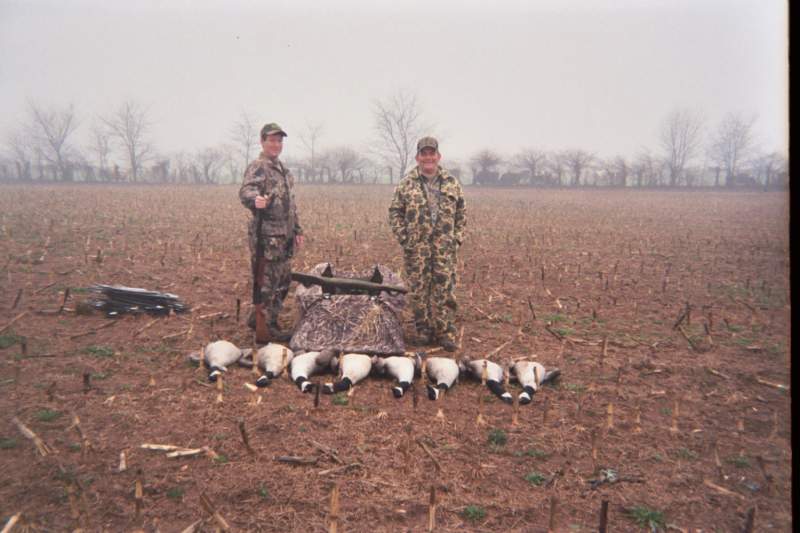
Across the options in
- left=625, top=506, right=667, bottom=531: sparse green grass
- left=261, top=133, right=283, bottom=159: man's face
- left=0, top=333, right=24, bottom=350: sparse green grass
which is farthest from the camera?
left=261, top=133, right=283, bottom=159: man's face

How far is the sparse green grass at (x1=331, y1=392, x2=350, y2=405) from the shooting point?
5.51 m

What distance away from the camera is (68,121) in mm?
83375

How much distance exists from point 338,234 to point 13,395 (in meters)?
13.2

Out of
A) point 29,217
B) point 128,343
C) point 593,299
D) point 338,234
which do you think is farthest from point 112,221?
point 593,299

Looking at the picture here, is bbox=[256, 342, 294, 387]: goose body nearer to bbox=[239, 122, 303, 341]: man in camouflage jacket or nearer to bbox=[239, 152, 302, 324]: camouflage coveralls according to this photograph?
bbox=[239, 122, 303, 341]: man in camouflage jacket

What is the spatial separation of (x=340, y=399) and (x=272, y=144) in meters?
3.52

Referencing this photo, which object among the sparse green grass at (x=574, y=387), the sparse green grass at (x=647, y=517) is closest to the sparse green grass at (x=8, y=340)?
the sparse green grass at (x=574, y=387)

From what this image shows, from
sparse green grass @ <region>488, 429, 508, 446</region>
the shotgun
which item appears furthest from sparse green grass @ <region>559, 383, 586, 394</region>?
the shotgun

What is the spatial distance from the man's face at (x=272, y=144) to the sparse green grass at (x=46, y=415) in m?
3.87

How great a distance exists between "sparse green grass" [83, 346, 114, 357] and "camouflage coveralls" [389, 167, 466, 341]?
3.89 m

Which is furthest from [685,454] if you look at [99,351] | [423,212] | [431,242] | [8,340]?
[8,340]

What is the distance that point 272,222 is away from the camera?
23.7 ft

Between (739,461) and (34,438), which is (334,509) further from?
(739,461)

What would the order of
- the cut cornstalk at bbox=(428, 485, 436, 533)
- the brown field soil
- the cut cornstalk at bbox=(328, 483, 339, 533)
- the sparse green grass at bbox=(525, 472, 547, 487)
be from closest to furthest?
the cut cornstalk at bbox=(328, 483, 339, 533) → the cut cornstalk at bbox=(428, 485, 436, 533) → the brown field soil → the sparse green grass at bbox=(525, 472, 547, 487)
